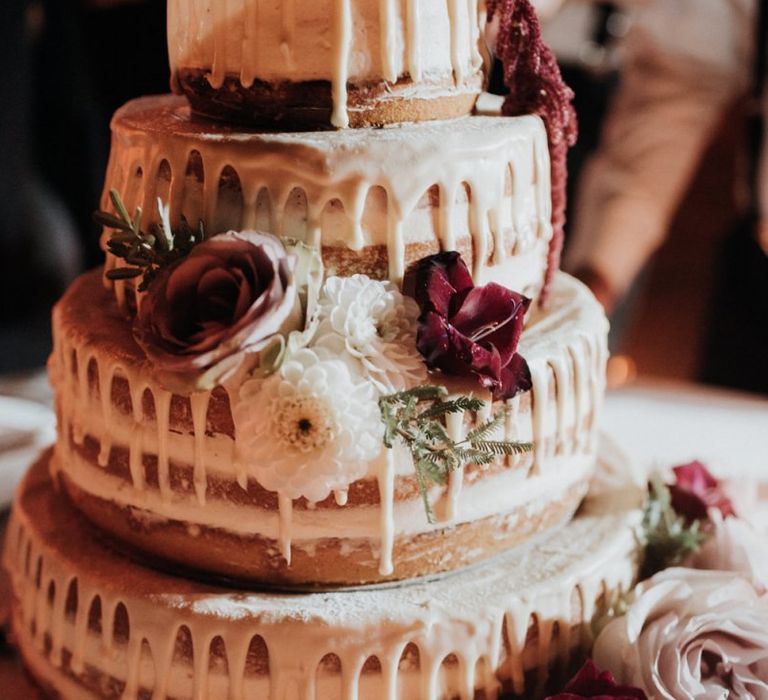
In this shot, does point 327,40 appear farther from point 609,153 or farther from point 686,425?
point 609,153

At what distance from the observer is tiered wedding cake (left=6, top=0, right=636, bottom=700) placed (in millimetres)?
1047

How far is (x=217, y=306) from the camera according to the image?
1028mm

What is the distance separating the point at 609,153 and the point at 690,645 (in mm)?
2323

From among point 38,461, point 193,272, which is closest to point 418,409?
point 193,272

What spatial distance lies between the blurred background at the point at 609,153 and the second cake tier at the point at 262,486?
127 centimetres

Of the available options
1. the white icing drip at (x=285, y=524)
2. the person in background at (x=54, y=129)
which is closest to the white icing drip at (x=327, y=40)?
the white icing drip at (x=285, y=524)

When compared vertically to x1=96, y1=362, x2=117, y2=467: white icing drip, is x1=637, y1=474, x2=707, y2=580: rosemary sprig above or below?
below

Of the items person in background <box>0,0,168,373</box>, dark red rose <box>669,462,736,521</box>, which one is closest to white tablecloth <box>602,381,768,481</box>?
dark red rose <box>669,462,736,521</box>

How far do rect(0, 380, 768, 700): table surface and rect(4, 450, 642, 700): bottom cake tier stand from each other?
24.3 inches

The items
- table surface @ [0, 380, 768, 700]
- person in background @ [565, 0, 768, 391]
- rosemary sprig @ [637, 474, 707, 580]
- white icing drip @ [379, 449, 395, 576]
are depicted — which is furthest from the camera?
person in background @ [565, 0, 768, 391]

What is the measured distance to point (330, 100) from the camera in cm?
115

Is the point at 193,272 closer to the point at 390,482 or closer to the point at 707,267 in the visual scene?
the point at 390,482

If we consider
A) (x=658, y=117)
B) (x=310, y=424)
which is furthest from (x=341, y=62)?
(x=658, y=117)

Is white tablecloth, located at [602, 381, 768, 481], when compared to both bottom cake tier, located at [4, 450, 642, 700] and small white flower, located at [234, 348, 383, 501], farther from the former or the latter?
small white flower, located at [234, 348, 383, 501]
